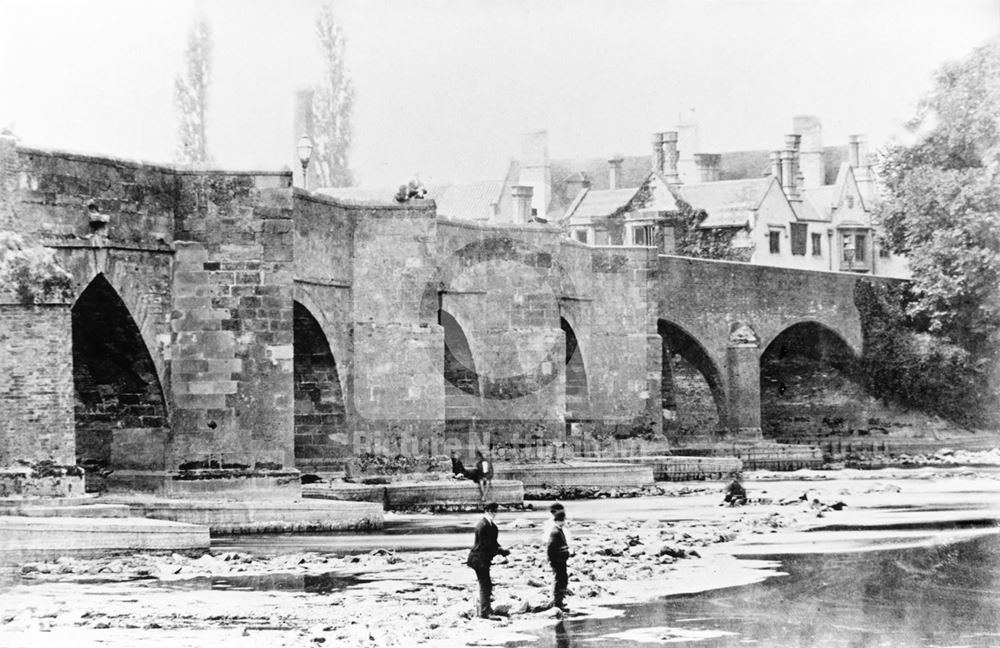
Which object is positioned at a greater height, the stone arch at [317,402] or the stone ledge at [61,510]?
the stone arch at [317,402]

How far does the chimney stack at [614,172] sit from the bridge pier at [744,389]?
2305cm

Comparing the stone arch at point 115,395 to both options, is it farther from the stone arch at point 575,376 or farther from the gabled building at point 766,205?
the gabled building at point 766,205

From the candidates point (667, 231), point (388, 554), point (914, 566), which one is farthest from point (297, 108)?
point (667, 231)

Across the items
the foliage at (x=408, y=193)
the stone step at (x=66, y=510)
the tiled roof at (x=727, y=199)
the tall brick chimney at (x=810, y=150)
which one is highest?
the tall brick chimney at (x=810, y=150)

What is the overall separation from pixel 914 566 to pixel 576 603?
5.44m

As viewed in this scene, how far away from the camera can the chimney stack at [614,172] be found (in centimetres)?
7550

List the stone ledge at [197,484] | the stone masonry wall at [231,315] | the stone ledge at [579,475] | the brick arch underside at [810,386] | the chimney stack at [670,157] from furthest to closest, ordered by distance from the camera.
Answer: the chimney stack at [670,157] < the brick arch underside at [810,386] < the stone ledge at [579,475] < the stone masonry wall at [231,315] < the stone ledge at [197,484]

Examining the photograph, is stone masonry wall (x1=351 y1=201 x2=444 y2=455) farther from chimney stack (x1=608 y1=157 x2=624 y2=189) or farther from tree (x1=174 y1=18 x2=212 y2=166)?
chimney stack (x1=608 y1=157 x2=624 y2=189)

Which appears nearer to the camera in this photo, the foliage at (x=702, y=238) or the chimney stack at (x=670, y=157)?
the foliage at (x=702, y=238)

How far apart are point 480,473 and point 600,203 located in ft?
121

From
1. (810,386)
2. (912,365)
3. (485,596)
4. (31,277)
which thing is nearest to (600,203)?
(810,386)

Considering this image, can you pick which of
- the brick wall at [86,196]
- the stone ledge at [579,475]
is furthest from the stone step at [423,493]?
the brick wall at [86,196]

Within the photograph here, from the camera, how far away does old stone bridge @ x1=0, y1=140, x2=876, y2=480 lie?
2802 cm

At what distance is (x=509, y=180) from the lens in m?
75.9
